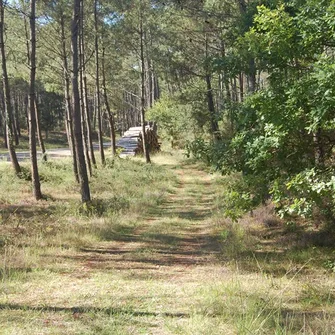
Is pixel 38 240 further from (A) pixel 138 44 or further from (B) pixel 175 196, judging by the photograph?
(A) pixel 138 44

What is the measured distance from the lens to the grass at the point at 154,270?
4.50 meters

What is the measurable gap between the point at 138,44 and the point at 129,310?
25.2 meters

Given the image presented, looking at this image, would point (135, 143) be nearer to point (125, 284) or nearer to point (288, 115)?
point (125, 284)

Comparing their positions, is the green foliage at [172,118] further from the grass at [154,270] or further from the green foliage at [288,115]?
the green foliage at [288,115]

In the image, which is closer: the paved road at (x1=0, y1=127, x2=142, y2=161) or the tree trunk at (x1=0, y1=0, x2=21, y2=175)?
the tree trunk at (x1=0, y1=0, x2=21, y2=175)

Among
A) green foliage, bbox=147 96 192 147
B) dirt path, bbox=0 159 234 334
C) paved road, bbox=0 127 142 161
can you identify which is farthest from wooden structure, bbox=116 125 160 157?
dirt path, bbox=0 159 234 334

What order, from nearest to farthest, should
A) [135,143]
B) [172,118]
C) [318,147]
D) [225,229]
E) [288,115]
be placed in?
1. [288,115]
2. [318,147]
3. [225,229]
4. [135,143]
5. [172,118]

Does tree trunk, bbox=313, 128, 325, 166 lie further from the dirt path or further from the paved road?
the paved road

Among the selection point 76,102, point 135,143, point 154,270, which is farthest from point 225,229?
point 135,143

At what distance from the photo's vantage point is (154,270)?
23.4ft

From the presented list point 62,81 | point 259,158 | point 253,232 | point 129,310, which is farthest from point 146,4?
point 129,310

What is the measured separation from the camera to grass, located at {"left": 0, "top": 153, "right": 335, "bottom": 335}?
14.8ft

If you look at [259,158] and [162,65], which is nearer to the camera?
[259,158]

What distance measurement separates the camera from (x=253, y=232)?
10078 mm
